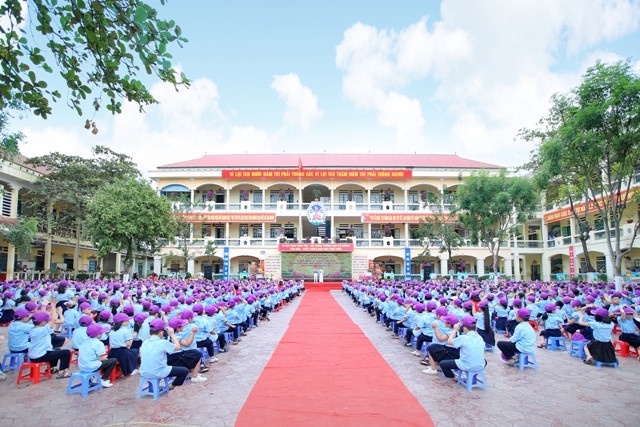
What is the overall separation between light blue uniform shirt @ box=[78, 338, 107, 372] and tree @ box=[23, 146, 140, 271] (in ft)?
70.4

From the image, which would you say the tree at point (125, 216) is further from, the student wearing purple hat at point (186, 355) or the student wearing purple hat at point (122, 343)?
→ the student wearing purple hat at point (186, 355)

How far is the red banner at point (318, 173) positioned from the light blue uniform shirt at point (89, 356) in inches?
1023

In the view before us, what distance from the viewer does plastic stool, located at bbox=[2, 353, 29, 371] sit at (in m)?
7.04

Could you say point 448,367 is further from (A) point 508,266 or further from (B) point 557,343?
(A) point 508,266

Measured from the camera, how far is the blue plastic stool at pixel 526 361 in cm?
739

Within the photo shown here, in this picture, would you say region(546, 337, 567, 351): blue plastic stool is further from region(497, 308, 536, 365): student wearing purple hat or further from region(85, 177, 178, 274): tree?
region(85, 177, 178, 274): tree

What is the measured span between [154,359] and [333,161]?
31.5 m

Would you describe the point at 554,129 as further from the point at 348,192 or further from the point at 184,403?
the point at 184,403

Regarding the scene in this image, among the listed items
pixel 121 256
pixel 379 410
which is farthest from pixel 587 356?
pixel 121 256

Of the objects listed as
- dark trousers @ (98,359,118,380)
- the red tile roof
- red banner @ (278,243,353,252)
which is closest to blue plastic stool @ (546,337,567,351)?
dark trousers @ (98,359,118,380)

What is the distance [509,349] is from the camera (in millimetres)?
7570

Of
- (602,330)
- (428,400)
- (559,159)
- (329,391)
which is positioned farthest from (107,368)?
(559,159)

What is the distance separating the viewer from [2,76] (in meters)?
3.88

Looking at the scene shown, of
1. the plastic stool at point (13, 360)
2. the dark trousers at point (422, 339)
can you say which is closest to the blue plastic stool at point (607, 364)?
the dark trousers at point (422, 339)
